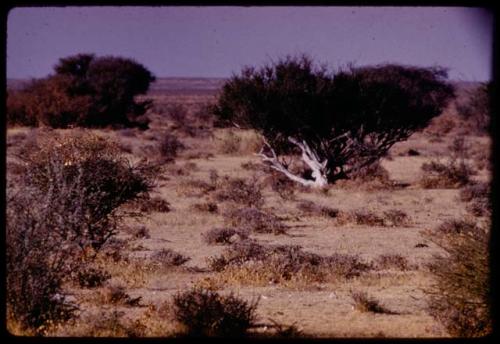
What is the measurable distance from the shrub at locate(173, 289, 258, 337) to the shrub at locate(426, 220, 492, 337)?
2137 millimetres

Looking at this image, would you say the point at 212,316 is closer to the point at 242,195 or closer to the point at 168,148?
the point at 242,195

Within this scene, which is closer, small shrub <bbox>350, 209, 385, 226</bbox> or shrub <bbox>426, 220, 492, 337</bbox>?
shrub <bbox>426, 220, 492, 337</bbox>

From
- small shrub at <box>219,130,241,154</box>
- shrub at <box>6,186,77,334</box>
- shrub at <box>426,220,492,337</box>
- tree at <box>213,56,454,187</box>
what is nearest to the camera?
shrub at <box>6,186,77,334</box>

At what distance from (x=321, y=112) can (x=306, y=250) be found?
10046mm

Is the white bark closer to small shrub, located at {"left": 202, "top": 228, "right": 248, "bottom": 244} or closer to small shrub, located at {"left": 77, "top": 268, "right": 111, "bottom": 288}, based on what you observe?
small shrub, located at {"left": 202, "top": 228, "right": 248, "bottom": 244}

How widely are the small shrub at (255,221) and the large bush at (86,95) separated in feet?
59.1

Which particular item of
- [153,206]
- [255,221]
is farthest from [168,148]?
[255,221]

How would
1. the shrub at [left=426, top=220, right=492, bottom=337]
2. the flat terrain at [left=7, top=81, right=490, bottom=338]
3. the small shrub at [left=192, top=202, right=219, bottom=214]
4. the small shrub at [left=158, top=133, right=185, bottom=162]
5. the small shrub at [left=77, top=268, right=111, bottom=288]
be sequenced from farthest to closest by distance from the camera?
the small shrub at [left=158, top=133, right=185, bottom=162]
the small shrub at [left=192, top=202, right=219, bottom=214]
the small shrub at [left=77, top=268, right=111, bottom=288]
the flat terrain at [left=7, top=81, right=490, bottom=338]
the shrub at [left=426, top=220, right=492, bottom=337]

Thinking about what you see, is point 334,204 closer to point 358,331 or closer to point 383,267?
point 383,267

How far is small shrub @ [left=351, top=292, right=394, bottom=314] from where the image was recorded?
8977mm

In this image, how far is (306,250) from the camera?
13.3 metres

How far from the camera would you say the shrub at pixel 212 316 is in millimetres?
7559

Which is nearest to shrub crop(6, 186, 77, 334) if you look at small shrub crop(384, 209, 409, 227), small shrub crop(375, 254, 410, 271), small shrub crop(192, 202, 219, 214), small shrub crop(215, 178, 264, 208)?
small shrub crop(375, 254, 410, 271)
